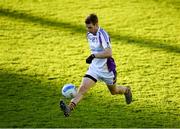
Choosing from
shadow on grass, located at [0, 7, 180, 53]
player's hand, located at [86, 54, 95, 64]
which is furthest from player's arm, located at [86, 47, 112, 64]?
shadow on grass, located at [0, 7, 180, 53]

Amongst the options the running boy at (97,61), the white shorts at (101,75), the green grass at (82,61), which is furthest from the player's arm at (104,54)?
→ the green grass at (82,61)

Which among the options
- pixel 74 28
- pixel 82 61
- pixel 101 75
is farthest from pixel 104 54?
pixel 74 28

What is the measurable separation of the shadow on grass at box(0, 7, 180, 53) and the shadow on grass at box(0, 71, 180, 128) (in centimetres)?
308

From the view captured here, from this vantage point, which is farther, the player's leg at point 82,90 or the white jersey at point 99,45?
the white jersey at point 99,45

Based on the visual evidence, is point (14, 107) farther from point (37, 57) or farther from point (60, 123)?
point (37, 57)

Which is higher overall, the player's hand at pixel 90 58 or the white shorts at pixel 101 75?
the player's hand at pixel 90 58

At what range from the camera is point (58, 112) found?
789 centimetres

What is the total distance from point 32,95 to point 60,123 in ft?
4.47

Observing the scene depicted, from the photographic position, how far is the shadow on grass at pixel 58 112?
7.43 meters

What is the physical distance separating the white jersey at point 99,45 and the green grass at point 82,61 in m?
0.86

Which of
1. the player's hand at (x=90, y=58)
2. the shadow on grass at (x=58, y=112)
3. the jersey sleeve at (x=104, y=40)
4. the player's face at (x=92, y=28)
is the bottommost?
the shadow on grass at (x=58, y=112)

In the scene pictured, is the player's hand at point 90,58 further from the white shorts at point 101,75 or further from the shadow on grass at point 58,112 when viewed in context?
the shadow on grass at point 58,112

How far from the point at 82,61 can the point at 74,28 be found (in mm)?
2162

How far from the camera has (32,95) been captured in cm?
861
